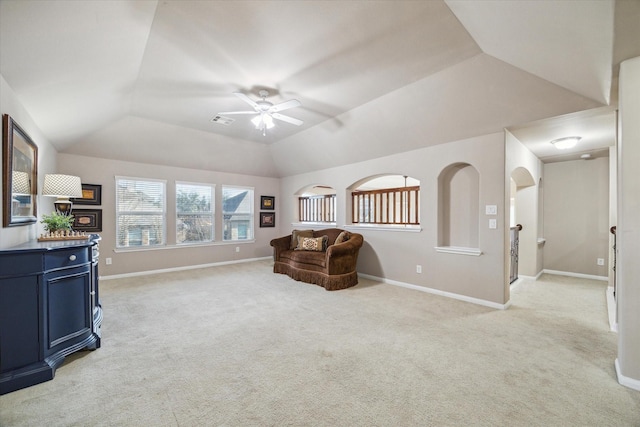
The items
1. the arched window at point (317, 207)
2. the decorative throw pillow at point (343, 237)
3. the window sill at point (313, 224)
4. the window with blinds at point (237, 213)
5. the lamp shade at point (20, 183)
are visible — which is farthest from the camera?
the window with blinds at point (237, 213)

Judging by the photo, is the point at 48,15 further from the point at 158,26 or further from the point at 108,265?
the point at 108,265

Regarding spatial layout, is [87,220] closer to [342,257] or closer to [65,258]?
[65,258]

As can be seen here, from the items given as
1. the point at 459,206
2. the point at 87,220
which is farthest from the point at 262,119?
the point at 87,220

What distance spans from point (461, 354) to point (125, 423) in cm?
260

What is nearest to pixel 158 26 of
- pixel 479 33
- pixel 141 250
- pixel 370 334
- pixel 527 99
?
pixel 479 33

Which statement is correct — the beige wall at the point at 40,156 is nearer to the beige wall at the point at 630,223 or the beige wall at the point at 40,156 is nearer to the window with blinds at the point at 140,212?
the window with blinds at the point at 140,212

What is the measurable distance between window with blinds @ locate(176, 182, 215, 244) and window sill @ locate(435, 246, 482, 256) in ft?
17.0

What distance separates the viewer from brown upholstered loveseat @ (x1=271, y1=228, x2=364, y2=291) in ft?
15.1

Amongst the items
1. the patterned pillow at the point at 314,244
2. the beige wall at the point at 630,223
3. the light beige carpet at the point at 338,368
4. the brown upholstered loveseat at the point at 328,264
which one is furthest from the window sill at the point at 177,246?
the beige wall at the point at 630,223

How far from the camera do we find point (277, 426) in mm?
1630

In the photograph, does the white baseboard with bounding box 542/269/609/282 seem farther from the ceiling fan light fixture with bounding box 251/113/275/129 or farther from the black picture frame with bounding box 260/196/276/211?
the black picture frame with bounding box 260/196/276/211

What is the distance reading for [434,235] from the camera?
4.42 m

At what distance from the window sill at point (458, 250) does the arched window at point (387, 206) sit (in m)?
0.70

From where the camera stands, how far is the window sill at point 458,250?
3.94 meters
